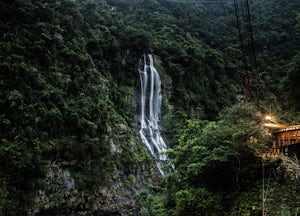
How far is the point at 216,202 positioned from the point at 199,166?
1.27 meters

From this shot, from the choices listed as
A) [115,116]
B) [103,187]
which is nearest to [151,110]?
[115,116]

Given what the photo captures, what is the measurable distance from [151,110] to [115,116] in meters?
6.26

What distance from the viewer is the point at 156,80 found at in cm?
2675

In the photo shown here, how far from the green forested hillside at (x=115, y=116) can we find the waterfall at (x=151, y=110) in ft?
2.49

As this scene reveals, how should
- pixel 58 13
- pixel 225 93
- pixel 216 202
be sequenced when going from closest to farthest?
1. pixel 216 202
2. pixel 58 13
3. pixel 225 93

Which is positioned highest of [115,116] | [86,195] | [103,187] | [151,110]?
[151,110]

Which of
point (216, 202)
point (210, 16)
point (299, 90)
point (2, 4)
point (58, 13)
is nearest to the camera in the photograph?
point (216, 202)

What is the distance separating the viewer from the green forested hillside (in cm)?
962

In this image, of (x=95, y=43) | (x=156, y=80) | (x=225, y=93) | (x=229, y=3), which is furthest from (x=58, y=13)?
(x=229, y=3)

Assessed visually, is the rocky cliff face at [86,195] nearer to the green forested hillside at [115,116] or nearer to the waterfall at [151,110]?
the green forested hillside at [115,116]

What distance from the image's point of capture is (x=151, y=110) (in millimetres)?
24844

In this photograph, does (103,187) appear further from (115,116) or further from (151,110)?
(151,110)

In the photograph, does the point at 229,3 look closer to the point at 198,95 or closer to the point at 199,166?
the point at 198,95

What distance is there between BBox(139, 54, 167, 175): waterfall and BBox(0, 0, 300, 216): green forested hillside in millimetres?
759
